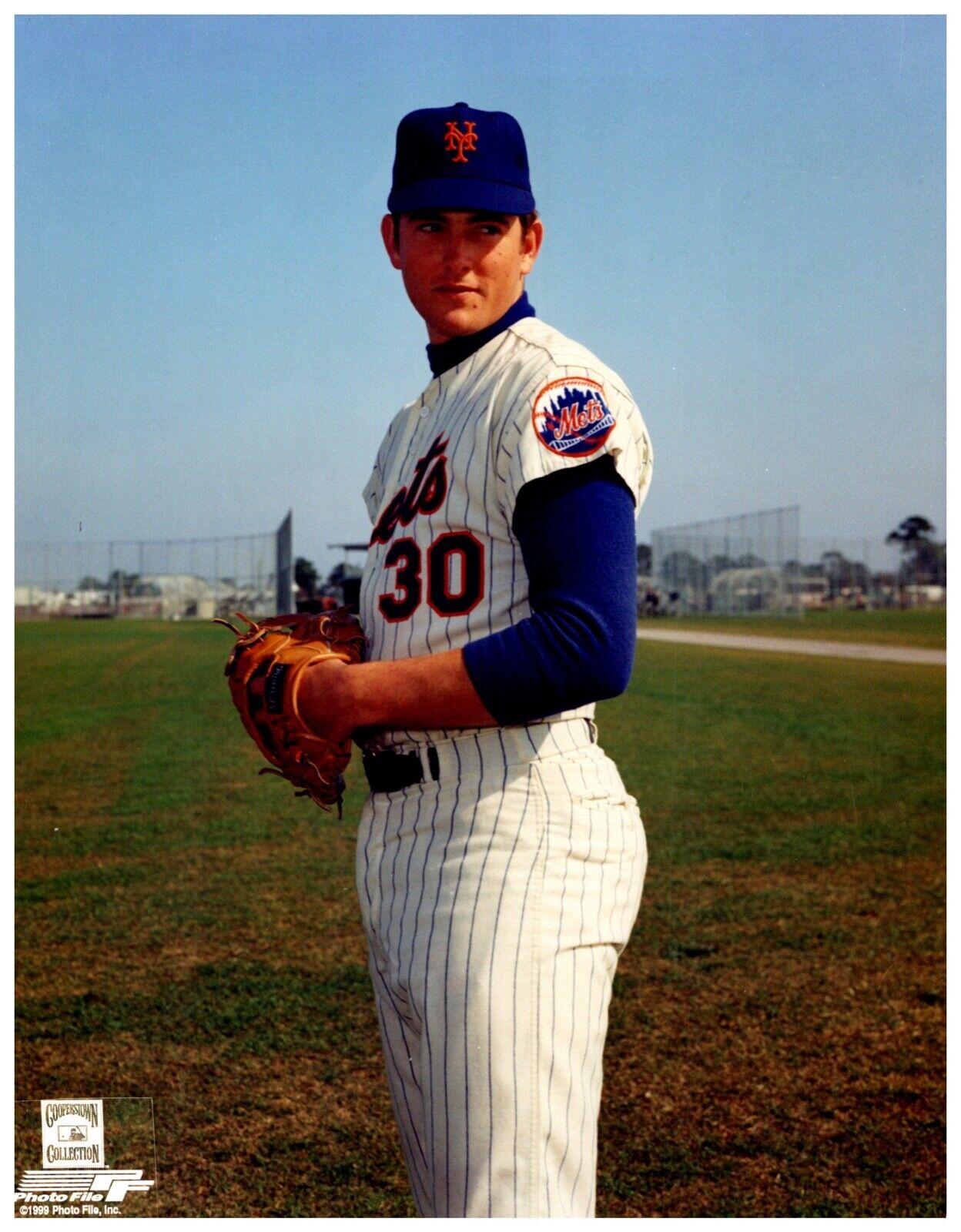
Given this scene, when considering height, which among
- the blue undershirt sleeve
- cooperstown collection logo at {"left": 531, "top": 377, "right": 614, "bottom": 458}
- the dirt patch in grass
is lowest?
the dirt patch in grass

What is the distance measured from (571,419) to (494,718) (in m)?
0.32

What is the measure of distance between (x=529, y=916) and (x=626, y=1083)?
185 cm

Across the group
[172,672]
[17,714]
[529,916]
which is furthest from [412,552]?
[172,672]

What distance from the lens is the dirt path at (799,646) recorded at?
14.2m

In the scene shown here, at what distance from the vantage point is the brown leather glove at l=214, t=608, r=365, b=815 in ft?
4.95

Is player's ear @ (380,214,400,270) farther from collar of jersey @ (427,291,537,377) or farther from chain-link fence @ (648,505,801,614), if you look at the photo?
chain-link fence @ (648,505,801,614)

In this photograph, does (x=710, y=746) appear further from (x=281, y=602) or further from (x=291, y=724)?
(x=281, y=602)

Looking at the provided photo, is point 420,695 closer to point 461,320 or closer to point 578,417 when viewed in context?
point 578,417

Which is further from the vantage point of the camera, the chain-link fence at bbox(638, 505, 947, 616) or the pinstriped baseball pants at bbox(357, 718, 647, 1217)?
the chain-link fence at bbox(638, 505, 947, 616)

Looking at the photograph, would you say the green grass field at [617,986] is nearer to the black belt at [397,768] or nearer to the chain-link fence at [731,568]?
the black belt at [397,768]

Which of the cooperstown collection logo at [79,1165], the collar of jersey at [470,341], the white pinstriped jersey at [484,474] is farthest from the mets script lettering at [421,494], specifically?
the cooperstown collection logo at [79,1165]

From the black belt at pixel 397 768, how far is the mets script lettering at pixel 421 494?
0.26 metres

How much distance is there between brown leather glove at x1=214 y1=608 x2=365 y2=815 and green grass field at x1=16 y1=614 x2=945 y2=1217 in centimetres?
118

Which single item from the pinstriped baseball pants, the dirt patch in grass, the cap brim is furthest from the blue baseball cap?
the dirt patch in grass
